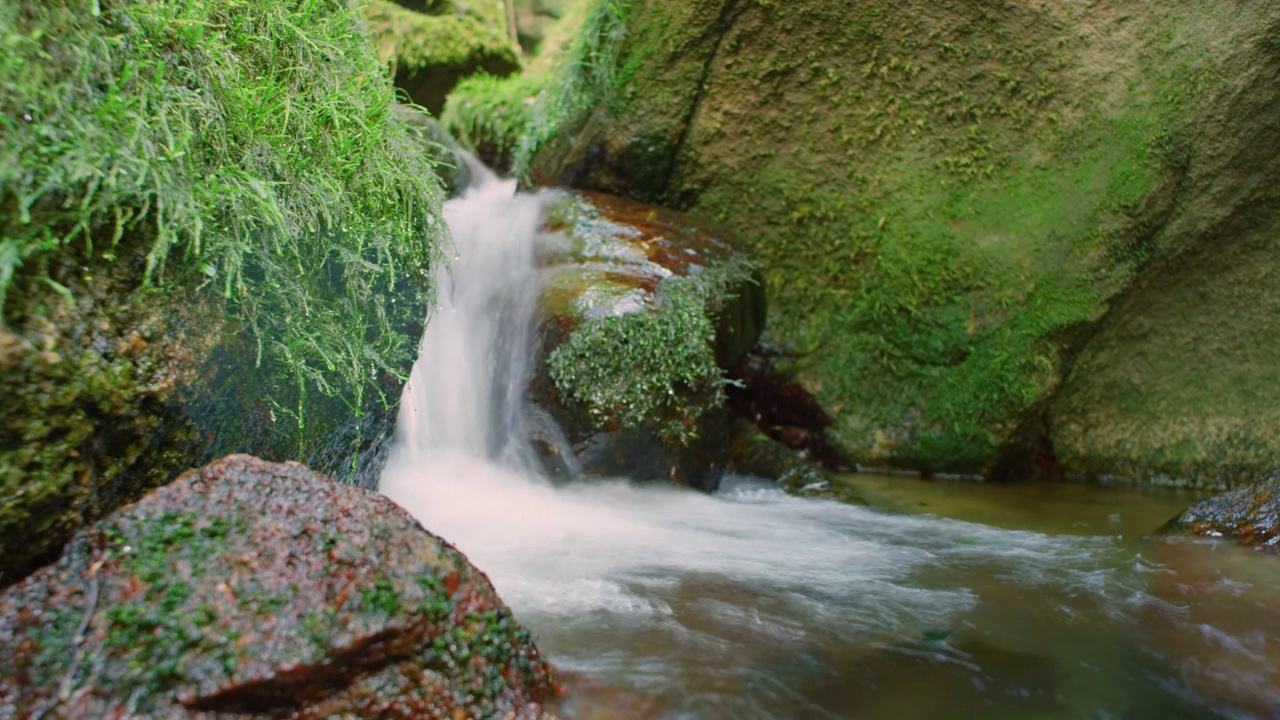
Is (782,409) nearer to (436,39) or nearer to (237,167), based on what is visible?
(237,167)

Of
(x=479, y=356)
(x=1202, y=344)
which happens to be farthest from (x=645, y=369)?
(x=1202, y=344)

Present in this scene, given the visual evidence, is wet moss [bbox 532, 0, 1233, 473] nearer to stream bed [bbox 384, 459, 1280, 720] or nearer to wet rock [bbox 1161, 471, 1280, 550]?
stream bed [bbox 384, 459, 1280, 720]

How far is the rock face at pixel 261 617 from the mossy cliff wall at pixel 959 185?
4043mm

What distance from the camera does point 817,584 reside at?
9.82 ft

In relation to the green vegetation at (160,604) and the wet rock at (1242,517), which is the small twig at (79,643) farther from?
the wet rock at (1242,517)

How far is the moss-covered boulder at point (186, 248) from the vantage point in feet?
5.67

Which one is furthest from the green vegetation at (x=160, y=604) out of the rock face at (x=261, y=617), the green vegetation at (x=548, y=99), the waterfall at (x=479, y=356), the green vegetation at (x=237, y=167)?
the green vegetation at (x=548, y=99)

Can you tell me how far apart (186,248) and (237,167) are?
32 centimetres

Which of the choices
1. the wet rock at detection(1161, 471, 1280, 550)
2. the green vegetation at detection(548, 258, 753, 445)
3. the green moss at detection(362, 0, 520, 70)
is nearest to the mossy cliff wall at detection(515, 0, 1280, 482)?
the green vegetation at detection(548, 258, 753, 445)

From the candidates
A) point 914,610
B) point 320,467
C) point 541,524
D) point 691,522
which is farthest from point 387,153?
point 914,610

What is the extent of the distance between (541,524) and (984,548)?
6.15ft

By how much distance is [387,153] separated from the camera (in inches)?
118

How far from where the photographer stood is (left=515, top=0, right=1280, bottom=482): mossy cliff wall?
4898mm

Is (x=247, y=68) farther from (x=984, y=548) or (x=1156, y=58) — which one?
(x=1156, y=58)
